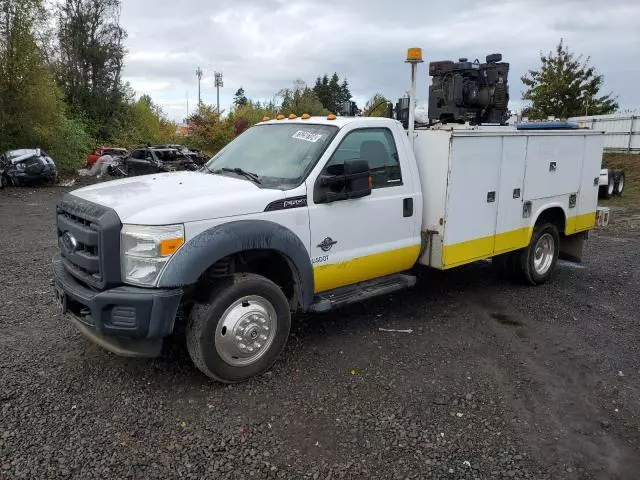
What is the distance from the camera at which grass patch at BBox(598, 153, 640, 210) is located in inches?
641

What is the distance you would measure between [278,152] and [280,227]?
37.5 inches

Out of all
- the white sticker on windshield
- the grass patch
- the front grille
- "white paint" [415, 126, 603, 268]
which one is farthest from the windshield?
the grass patch

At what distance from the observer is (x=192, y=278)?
370 cm

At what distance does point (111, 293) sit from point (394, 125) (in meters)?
2.98

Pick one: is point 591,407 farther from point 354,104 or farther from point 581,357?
point 354,104

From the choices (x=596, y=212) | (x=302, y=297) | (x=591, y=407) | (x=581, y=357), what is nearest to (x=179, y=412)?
(x=302, y=297)

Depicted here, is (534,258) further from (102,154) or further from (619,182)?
(102,154)

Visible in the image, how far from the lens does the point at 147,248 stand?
3680 millimetres

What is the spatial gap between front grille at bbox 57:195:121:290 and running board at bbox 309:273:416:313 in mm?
1648

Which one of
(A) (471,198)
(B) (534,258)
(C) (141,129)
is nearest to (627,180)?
(B) (534,258)

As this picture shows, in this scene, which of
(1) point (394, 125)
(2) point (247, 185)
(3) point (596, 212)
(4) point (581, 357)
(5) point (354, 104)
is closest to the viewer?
(2) point (247, 185)

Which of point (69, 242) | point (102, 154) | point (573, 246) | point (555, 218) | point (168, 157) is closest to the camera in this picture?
point (69, 242)

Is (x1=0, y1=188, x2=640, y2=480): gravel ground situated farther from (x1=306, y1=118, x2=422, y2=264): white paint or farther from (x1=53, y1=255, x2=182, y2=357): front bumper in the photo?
(x1=306, y1=118, x2=422, y2=264): white paint

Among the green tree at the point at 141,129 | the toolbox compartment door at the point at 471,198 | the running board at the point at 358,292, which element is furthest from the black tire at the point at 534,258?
A: the green tree at the point at 141,129
